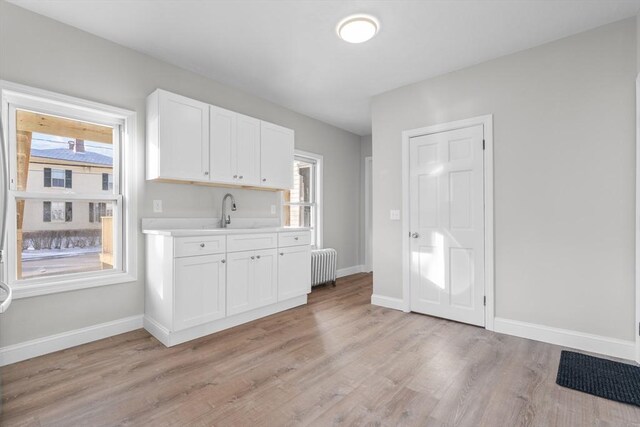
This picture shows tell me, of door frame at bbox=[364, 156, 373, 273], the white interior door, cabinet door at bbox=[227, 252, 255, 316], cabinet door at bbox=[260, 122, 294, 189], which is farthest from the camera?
Result: door frame at bbox=[364, 156, 373, 273]

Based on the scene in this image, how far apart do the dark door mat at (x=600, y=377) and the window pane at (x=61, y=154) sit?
12.8 feet

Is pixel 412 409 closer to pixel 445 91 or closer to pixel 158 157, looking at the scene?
pixel 158 157

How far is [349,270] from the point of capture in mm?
5559

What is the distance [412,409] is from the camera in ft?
5.67

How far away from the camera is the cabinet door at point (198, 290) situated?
8.37 feet

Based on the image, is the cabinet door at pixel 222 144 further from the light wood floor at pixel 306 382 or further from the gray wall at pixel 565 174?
the gray wall at pixel 565 174

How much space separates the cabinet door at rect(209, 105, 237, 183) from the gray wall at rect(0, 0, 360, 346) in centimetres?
35

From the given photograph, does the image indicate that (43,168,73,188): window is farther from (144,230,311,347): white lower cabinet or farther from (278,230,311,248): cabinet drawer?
(278,230,311,248): cabinet drawer

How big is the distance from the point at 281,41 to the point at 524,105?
88.5 inches

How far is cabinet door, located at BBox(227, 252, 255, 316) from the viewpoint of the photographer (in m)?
2.90

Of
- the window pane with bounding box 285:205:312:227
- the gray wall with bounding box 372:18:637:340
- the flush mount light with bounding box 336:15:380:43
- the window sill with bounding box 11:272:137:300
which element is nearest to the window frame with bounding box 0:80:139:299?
the window sill with bounding box 11:272:137:300

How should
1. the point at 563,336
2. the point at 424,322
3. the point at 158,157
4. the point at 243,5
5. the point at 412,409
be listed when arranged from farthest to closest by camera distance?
the point at 424,322
the point at 158,157
the point at 563,336
the point at 243,5
the point at 412,409

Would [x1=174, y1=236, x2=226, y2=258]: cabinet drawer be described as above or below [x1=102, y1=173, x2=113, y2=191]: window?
below

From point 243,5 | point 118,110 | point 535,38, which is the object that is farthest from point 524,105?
point 118,110
